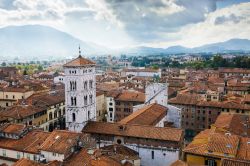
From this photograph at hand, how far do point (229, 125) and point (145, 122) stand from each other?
47.3 ft

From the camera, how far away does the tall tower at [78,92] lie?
56.1 meters

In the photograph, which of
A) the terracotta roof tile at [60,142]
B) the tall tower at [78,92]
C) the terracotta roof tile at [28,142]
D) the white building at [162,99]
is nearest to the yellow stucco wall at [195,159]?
the terracotta roof tile at [60,142]

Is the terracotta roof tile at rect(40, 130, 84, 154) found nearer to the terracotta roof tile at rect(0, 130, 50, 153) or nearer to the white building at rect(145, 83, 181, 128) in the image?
the terracotta roof tile at rect(0, 130, 50, 153)

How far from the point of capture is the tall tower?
56.1m

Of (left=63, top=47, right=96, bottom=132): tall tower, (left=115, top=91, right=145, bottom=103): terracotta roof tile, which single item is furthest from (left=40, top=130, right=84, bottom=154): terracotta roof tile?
(left=115, top=91, right=145, bottom=103): terracotta roof tile

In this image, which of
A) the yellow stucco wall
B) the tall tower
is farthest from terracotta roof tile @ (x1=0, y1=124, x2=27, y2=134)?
the yellow stucco wall

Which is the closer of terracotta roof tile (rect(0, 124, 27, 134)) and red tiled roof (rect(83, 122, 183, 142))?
red tiled roof (rect(83, 122, 183, 142))

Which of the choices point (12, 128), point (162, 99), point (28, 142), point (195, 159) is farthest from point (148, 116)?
point (12, 128)

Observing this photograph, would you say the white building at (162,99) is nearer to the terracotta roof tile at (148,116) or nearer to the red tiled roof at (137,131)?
the terracotta roof tile at (148,116)

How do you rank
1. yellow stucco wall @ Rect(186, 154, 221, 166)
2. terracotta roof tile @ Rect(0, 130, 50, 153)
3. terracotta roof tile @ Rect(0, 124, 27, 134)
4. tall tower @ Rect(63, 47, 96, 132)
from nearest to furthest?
yellow stucco wall @ Rect(186, 154, 221, 166), terracotta roof tile @ Rect(0, 130, 50, 153), terracotta roof tile @ Rect(0, 124, 27, 134), tall tower @ Rect(63, 47, 96, 132)

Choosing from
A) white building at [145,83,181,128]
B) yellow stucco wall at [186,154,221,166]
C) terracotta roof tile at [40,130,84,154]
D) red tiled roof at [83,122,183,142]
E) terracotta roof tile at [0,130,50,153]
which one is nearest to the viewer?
yellow stucco wall at [186,154,221,166]

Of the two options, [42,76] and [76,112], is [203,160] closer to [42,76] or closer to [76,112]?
[76,112]

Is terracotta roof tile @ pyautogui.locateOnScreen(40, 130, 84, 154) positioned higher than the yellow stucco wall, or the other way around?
terracotta roof tile @ pyautogui.locateOnScreen(40, 130, 84, 154)

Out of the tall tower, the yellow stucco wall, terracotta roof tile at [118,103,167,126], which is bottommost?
the yellow stucco wall
